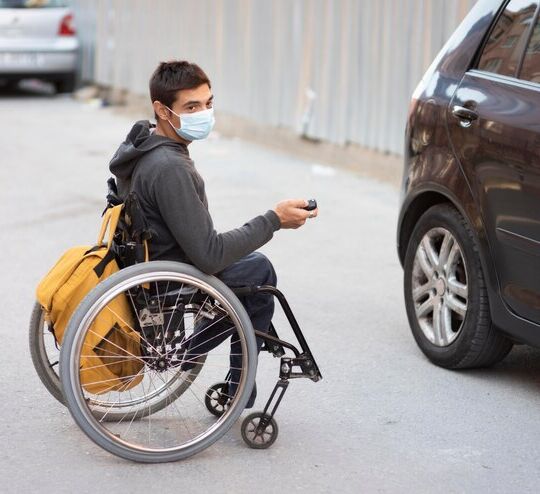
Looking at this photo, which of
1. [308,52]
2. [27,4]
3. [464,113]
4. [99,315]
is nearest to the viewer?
[99,315]

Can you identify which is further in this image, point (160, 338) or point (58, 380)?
point (58, 380)

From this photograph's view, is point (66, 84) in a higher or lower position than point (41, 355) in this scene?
lower

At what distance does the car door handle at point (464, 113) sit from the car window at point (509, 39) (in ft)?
0.71

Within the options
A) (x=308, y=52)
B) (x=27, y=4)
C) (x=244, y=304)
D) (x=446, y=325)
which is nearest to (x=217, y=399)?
(x=244, y=304)

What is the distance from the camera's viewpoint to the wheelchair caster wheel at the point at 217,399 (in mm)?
4660

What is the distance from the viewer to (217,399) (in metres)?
4.68

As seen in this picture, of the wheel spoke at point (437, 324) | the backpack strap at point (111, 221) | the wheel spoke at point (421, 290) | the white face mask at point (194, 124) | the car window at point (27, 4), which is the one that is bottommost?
the wheel spoke at point (437, 324)

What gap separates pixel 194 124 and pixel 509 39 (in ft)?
5.34

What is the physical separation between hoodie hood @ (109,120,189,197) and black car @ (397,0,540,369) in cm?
136

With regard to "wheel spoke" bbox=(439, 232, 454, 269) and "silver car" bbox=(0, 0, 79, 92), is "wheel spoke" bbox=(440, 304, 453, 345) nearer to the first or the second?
"wheel spoke" bbox=(439, 232, 454, 269)

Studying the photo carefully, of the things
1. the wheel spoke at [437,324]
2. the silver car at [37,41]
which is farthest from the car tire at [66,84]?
the wheel spoke at [437,324]

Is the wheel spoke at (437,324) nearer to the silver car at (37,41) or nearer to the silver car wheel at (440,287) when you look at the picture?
the silver car wheel at (440,287)

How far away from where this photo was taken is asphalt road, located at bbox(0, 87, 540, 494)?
13.9 feet

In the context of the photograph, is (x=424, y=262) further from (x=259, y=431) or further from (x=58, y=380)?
(x=58, y=380)
